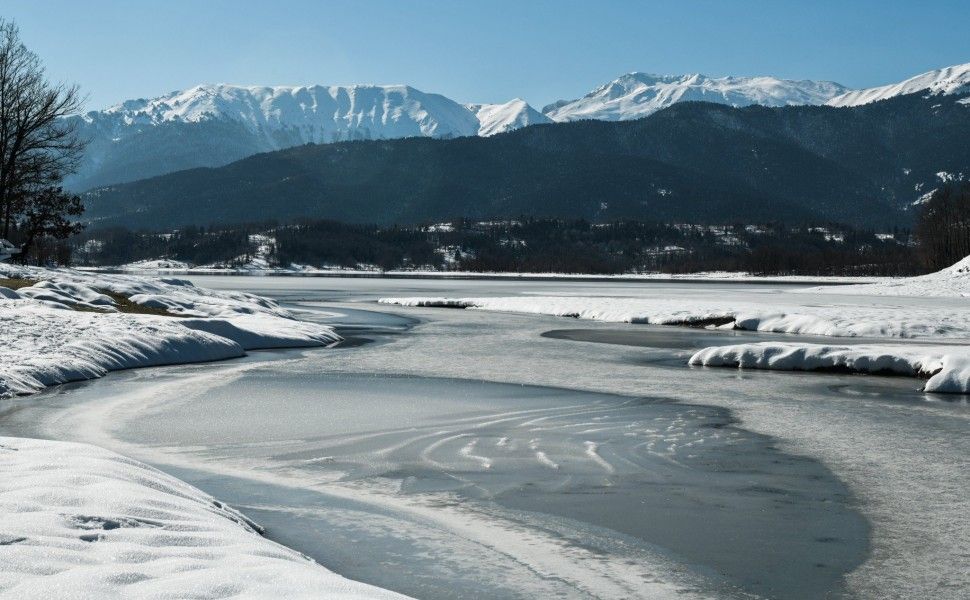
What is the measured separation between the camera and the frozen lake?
7867 mm

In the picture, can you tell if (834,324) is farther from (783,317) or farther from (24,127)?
(24,127)

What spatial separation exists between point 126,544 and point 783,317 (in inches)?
1433

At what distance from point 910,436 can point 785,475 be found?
3.97 m

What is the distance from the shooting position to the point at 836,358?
23922 mm

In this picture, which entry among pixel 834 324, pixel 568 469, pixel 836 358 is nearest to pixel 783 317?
pixel 834 324

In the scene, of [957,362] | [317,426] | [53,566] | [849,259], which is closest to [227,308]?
A: [317,426]

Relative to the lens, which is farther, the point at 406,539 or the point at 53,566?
the point at 406,539

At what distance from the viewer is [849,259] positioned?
641ft

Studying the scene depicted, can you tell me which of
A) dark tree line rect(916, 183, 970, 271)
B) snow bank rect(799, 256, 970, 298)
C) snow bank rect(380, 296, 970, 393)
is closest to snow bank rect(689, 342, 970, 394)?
snow bank rect(380, 296, 970, 393)

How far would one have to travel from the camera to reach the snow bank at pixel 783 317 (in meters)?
34.9

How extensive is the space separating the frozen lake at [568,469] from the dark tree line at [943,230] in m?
102

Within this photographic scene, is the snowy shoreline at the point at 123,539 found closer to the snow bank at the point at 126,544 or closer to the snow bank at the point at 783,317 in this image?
the snow bank at the point at 126,544

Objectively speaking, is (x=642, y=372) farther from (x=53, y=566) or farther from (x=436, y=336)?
(x=53, y=566)

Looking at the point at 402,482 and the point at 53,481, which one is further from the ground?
the point at 53,481
